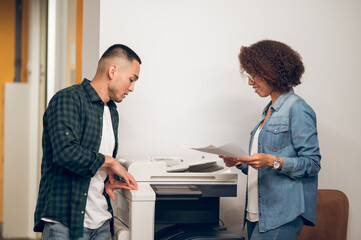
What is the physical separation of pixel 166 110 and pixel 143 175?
78 centimetres

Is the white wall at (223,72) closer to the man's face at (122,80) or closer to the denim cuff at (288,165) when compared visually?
the man's face at (122,80)

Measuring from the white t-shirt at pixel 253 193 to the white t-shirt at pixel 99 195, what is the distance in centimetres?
70

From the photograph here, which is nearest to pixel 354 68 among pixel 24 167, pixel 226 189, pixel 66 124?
pixel 226 189

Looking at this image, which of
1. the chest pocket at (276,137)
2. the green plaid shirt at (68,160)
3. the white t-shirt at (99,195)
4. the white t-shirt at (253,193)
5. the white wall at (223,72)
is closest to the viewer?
the green plaid shirt at (68,160)

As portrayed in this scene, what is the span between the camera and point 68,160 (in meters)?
1.62

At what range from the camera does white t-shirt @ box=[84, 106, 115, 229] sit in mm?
1766

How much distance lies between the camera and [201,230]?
2104 millimetres

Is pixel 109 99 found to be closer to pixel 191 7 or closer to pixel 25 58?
pixel 191 7

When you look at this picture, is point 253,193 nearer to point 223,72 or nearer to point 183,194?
point 183,194

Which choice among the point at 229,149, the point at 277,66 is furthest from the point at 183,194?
the point at 277,66

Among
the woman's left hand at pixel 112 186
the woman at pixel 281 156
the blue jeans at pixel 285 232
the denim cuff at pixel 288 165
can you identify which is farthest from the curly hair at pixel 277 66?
the woman's left hand at pixel 112 186

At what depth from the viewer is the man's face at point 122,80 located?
1.90 meters

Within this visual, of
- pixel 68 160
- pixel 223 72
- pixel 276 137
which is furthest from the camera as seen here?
pixel 223 72

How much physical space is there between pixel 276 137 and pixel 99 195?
0.87m
